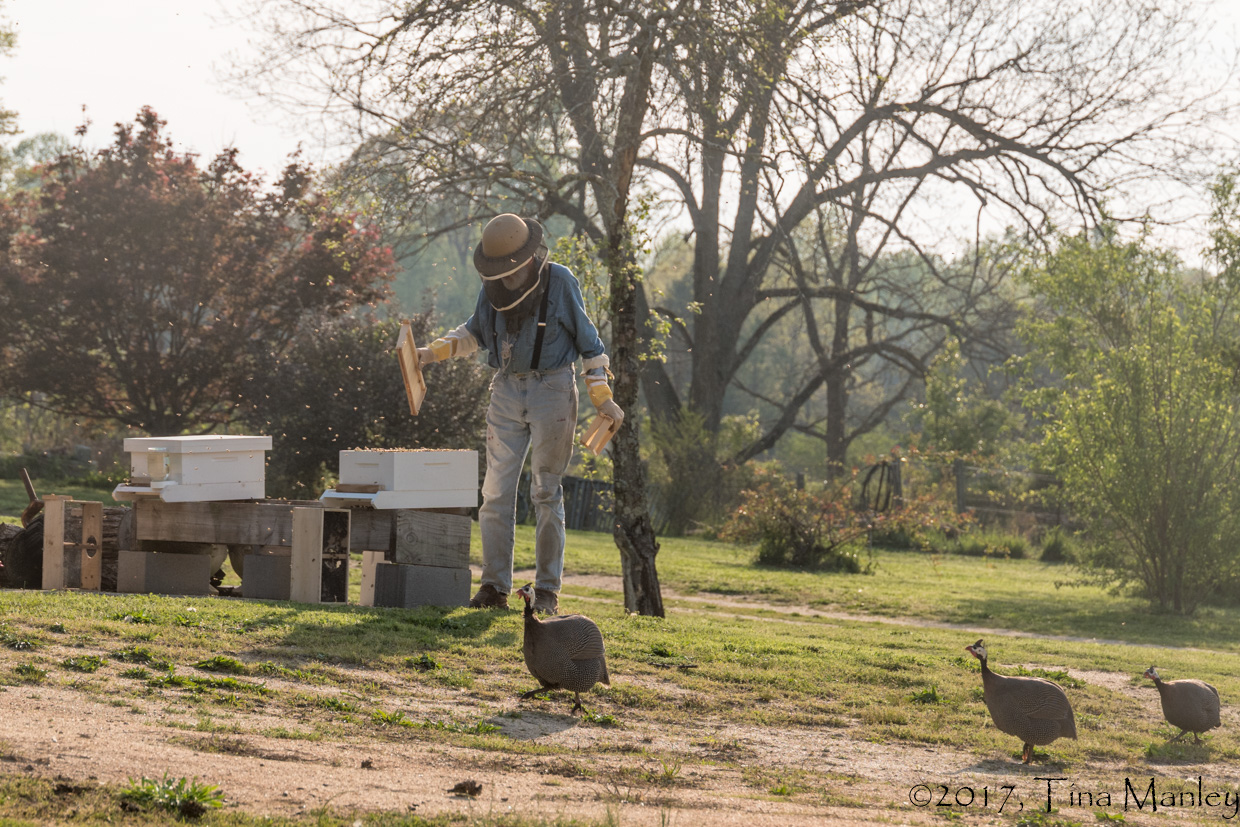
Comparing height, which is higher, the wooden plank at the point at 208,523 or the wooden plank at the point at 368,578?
the wooden plank at the point at 208,523

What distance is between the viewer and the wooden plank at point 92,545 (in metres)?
8.02

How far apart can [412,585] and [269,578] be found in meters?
1.02

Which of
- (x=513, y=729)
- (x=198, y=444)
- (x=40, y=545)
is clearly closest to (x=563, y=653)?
(x=513, y=729)

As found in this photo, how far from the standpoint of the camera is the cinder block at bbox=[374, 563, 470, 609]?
8055mm

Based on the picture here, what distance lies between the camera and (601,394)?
7.39 m

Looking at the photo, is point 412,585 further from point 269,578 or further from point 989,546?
point 989,546

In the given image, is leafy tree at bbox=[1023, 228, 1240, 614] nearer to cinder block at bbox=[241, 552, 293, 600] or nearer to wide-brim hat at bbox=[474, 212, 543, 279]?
wide-brim hat at bbox=[474, 212, 543, 279]

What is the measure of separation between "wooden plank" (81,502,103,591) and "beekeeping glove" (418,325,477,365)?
2.60 m

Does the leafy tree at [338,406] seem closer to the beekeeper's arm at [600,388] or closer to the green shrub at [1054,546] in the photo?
the beekeeper's arm at [600,388]

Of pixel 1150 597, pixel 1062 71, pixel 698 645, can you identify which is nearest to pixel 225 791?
pixel 698 645

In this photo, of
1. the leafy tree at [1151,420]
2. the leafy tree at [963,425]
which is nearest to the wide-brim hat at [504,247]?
the leafy tree at [1151,420]

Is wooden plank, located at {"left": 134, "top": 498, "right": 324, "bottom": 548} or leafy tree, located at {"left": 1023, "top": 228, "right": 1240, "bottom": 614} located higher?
leafy tree, located at {"left": 1023, "top": 228, "right": 1240, "bottom": 614}

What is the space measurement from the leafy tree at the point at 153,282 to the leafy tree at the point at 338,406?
2.78 feet

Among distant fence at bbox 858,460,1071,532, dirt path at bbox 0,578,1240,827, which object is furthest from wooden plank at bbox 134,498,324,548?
distant fence at bbox 858,460,1071,532
